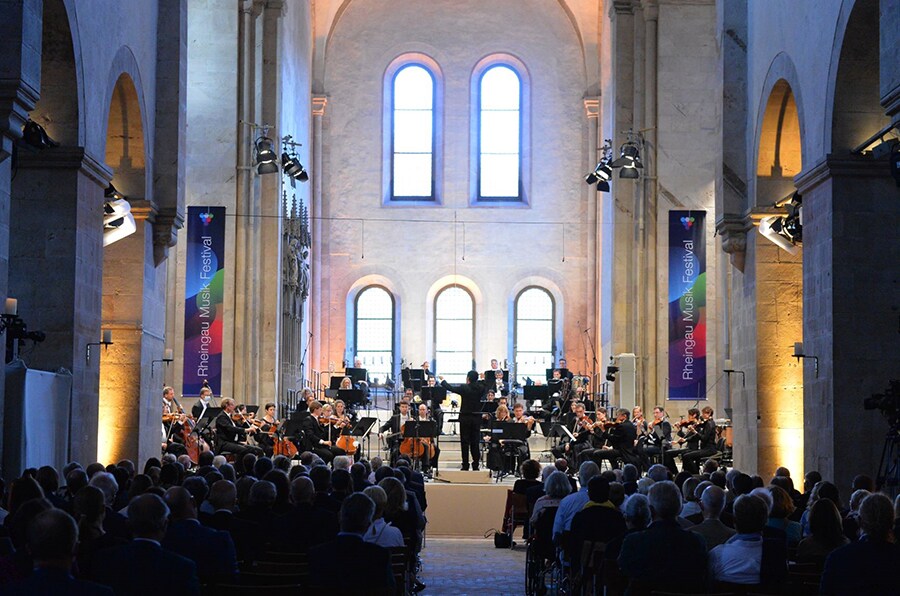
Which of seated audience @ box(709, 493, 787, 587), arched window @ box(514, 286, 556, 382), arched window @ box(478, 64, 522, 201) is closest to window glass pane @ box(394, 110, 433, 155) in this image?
arched window @ box(478, 64, 522, 201)

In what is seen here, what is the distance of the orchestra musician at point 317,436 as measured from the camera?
67.3 ft

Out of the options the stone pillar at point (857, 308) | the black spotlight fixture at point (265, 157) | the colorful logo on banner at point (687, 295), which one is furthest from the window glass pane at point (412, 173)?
the stone pillar at point (857, 308)

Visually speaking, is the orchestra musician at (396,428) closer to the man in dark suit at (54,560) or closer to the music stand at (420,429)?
the music stand at (420,429)

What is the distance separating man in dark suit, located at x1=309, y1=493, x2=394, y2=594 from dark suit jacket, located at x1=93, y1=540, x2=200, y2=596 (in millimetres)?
1083

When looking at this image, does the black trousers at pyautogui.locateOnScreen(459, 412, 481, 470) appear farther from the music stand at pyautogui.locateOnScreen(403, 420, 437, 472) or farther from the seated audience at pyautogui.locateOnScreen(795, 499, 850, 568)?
the seated audience at pyautogui.locateOnScreen(795, 499, 850, 568)

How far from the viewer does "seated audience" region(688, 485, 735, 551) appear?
7.48 m

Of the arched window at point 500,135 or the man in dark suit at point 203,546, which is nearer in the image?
the man in dark suit at point 203,546

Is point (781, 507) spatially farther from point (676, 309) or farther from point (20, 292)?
point (676, 309)

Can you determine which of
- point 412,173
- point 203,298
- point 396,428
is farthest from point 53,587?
point 412,173

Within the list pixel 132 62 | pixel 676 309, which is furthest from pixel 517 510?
pixel 676 309

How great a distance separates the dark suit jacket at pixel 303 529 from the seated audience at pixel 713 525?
83.9 inches

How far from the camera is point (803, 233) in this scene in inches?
583

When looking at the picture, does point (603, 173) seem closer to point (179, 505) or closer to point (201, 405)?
point (201, 405)

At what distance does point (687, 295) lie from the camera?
23.5 metres
